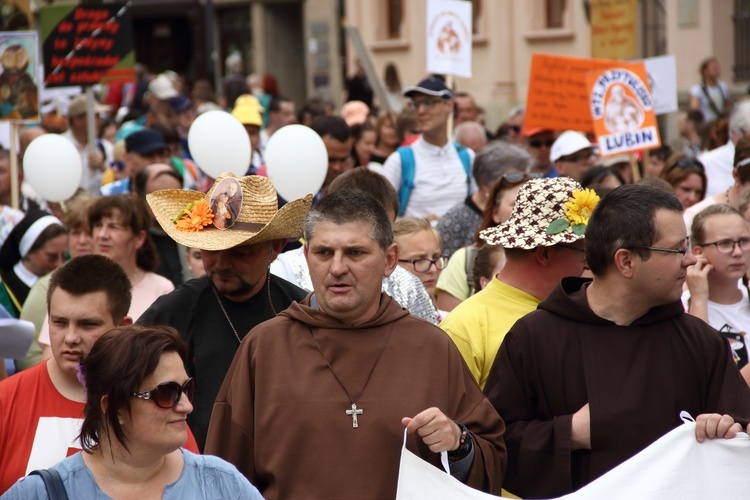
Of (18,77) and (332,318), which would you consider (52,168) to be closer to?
(18,77)

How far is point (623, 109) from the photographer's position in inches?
414

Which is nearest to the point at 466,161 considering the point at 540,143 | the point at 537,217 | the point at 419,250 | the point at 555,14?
the point at 540,143

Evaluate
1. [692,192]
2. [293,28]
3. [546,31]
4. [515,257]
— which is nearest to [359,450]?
[515,257]

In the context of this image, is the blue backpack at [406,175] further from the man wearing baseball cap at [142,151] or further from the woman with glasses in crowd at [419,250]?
the woman with glasses in crowd at [419,250]

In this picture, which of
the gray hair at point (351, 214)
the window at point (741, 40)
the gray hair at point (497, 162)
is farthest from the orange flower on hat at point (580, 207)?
the window at point (741, 40)

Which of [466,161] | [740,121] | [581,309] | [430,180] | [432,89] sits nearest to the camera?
[581,309]

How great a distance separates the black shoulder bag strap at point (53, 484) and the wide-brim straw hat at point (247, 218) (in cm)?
138

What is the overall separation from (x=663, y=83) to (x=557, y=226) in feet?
25.2

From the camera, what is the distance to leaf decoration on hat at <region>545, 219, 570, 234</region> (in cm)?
493

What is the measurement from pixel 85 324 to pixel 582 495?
6.53ft

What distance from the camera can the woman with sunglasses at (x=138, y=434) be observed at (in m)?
3.66

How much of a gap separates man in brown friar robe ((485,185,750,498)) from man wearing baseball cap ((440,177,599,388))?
420 millimetres

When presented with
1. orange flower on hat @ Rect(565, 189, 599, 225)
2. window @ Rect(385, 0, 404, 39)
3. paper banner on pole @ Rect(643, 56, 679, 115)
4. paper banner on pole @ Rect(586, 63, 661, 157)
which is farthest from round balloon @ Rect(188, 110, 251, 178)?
window @ Rect(385, 0, 404, 39)

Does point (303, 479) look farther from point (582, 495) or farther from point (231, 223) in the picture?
point (231, 223)
